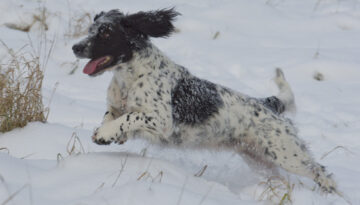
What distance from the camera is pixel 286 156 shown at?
12.6ft

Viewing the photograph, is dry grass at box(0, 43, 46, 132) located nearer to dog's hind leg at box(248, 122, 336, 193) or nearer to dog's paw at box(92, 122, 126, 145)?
dog's paw at box(92, 122, 126, 145)

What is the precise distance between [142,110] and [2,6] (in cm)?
490

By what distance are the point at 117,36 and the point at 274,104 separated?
1.43m

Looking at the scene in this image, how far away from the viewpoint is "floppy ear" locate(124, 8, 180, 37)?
3.40 meters

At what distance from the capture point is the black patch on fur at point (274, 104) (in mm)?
4012

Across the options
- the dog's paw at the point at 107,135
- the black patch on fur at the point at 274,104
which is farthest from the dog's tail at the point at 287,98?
the dog's paw at the point at 107,135

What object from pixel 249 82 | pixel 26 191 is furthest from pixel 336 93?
pixel 26 191

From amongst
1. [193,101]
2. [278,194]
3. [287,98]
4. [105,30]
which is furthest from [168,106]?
[287,98]

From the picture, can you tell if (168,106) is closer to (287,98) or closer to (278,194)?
(278,194)

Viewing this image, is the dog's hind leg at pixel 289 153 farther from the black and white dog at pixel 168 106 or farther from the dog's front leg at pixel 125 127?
the dog's front leg at pixel 125 127

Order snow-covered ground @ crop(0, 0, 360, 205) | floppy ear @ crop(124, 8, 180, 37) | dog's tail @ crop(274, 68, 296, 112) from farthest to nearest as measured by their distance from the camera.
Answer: dog's tail @ crop(274, 68, 296, 112) → floppy ear @ crop(124, 8, 180, 37) → snow-covered ground @ crop(0, 0, 360, 205)

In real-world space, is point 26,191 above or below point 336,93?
above

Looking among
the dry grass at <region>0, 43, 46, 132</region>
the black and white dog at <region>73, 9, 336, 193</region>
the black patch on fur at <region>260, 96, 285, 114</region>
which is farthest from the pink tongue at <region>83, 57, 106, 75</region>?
the black patch on fur at <region>260, 96, 285, 114</region>

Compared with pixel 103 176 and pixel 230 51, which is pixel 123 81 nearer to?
pixel 103 176
